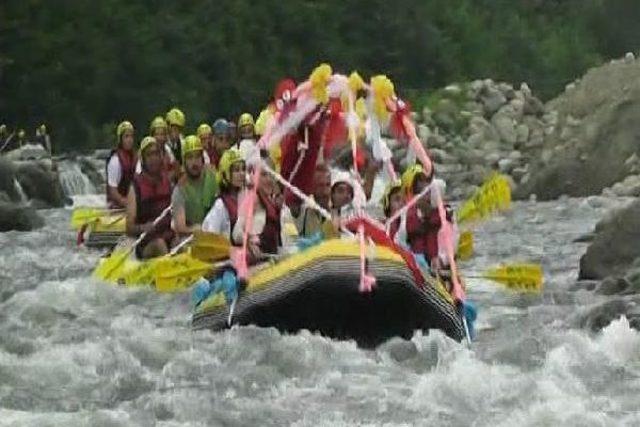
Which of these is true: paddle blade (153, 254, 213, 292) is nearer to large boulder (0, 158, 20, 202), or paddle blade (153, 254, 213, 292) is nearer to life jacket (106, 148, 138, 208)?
life jacket (106, 148, 138, 208)

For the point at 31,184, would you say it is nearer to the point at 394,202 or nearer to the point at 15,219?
the point at 15,219

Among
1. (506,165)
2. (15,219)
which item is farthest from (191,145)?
(506,165)

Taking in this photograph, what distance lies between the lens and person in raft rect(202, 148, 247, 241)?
12.1 metres

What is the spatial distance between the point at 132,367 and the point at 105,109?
35462mm

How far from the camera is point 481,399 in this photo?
29.2 ft

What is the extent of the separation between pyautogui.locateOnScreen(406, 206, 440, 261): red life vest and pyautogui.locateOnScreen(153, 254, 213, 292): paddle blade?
156cm

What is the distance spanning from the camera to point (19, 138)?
39844 mm

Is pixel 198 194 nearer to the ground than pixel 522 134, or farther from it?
farther from it

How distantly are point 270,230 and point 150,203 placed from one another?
9.68 ft

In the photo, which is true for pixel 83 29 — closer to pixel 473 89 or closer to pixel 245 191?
pixel 473 89

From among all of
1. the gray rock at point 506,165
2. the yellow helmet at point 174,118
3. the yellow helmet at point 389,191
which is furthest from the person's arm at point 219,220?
the gray rock at point 506,165

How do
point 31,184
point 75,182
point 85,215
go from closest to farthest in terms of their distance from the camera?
point 85,215 < point 31,184 < point 75,182

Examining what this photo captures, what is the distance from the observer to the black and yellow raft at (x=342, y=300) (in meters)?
10.0

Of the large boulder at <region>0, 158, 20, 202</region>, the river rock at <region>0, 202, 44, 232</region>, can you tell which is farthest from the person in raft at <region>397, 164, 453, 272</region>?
the large boulder at <region>0, 158, 20, 202</region>
